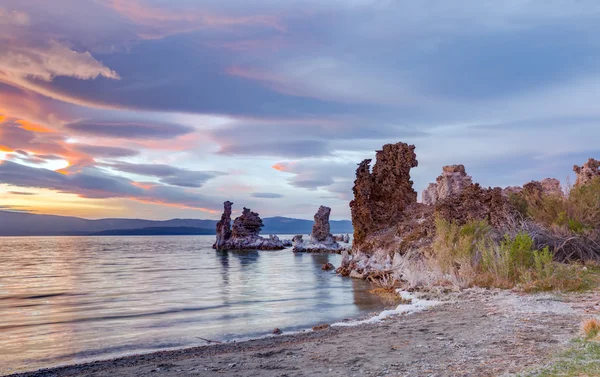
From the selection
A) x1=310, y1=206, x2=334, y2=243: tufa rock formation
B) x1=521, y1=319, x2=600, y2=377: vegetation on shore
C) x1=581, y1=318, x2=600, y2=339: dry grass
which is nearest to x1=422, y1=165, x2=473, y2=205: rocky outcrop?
x1=310, y1=206, x2=334, y2=243: tufa rock formation

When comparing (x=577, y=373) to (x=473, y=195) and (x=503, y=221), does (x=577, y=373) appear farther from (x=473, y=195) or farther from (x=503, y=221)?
(x=473, y=195)

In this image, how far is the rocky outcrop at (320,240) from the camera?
72562 mm

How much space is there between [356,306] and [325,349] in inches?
377

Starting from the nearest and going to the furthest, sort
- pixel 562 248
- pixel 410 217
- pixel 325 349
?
1. pixel 325 349
2. pixel 562 248
3. pixel 410 217

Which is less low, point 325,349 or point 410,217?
point 410,217

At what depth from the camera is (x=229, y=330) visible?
13430mm

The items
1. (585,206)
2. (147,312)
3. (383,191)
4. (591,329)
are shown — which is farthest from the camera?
(383,191)

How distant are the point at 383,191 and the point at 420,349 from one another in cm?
2775

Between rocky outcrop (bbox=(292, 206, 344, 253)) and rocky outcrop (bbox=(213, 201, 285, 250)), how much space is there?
10.6m

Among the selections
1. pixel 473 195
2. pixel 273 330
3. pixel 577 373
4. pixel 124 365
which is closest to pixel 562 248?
pixel 473 195

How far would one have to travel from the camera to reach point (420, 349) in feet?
23.5

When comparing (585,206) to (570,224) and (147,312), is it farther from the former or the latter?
Answer: (147,312)

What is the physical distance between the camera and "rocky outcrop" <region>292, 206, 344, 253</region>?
72.6 meters

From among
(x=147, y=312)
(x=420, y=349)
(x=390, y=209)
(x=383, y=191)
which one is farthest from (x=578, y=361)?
(x=383, y=191)
